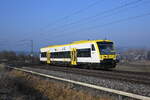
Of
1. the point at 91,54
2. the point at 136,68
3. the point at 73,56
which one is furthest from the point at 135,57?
the point at 91,54

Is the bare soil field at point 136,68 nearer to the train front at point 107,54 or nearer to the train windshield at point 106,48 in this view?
the train front at point 107,54

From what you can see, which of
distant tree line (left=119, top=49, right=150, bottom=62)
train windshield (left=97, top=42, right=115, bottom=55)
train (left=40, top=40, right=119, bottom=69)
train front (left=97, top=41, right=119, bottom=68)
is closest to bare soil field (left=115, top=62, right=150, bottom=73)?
train front (left=97, top=41, right=119, bottom=68)

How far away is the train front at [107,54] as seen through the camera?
898 inches

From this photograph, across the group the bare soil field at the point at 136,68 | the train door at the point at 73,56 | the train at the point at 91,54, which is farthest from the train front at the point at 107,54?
the train door at the point at 73,56

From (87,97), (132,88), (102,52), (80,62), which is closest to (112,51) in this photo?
(102,52)

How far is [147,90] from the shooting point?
10.9 meters

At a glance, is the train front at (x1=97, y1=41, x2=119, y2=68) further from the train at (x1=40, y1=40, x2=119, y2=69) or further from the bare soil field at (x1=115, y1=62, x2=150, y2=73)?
the bare soil field at (x1=115, y1=62, x2=150, y2=73)

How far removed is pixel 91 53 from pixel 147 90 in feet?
43.9

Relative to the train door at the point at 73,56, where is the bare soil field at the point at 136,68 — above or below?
below

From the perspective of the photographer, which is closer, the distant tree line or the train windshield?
the train windshield

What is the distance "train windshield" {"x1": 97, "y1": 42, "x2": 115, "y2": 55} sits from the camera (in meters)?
23.3

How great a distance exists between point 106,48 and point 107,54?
2.63 feet

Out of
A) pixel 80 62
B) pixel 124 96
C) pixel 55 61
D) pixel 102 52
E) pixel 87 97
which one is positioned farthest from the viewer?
pixel 55 61

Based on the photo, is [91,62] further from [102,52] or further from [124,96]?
[124,96]
